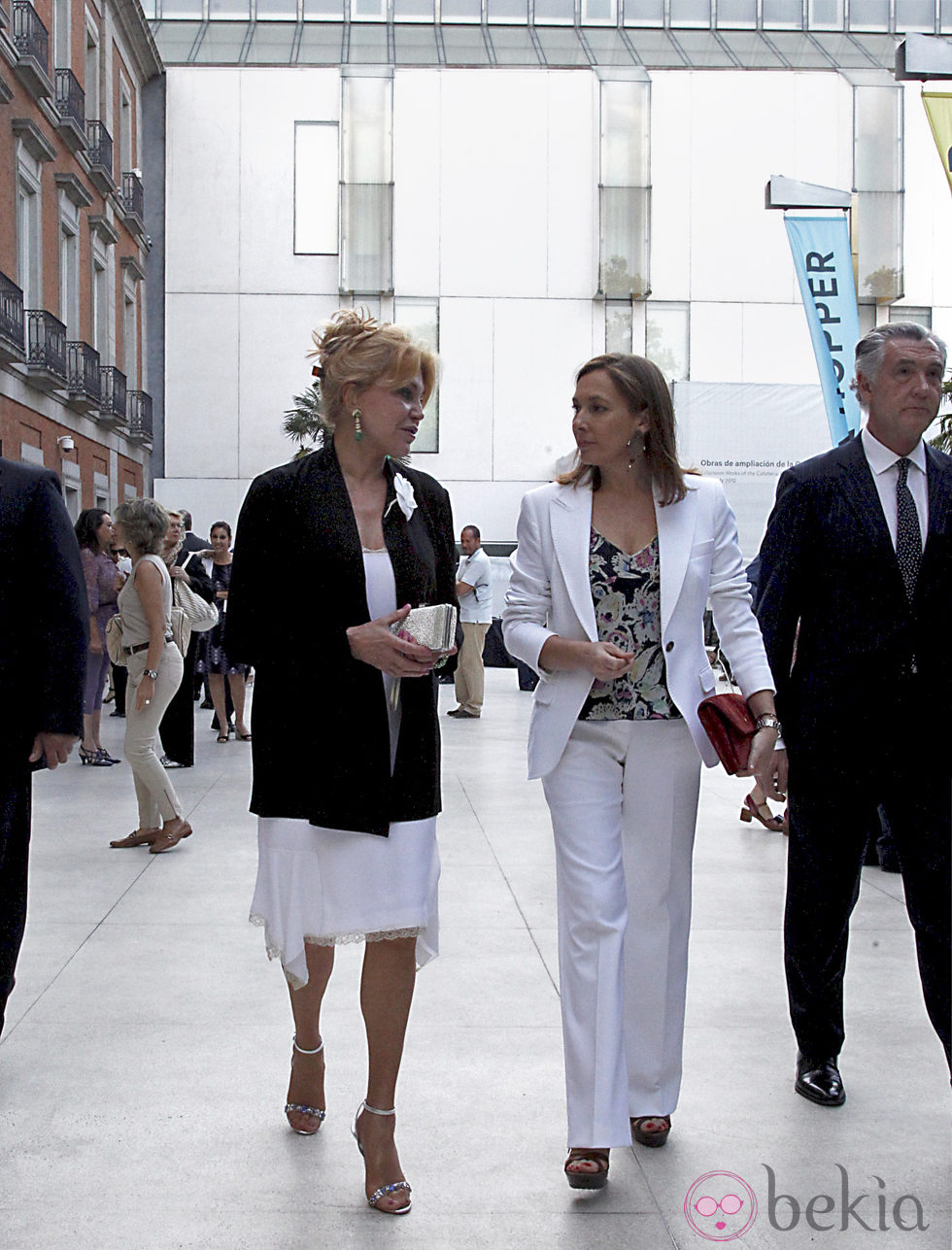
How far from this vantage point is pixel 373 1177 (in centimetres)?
318

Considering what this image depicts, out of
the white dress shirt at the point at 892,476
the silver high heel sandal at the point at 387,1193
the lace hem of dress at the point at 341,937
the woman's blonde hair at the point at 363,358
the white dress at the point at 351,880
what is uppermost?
the woman's blonde hair at the point at 363,358

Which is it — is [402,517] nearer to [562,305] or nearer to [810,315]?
[810,315]

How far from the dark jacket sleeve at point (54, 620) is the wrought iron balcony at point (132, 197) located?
1047 inches

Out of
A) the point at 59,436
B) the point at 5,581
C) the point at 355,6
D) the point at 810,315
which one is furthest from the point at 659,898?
the point at 355,6

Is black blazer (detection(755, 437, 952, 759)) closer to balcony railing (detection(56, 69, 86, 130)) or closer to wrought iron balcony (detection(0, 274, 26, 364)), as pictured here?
wrought iron balcony (detection(0, 274, 26, 364))

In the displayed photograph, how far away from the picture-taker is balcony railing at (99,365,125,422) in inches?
1018

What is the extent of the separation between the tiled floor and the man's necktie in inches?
54.7

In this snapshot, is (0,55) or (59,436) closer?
(0,55)

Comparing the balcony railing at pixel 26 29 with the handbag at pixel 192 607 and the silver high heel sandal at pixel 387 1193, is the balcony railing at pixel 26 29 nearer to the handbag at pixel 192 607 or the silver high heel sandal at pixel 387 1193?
the handbag at pixel 192 607

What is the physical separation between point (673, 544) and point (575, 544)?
9.4 inches

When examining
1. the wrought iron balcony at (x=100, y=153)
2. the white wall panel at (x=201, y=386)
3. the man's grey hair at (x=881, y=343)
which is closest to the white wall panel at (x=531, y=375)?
the white wall panel at (x=201, y=386)

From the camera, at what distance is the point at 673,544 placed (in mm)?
3555

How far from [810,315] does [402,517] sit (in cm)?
980

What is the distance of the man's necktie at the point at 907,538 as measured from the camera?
372 cm
